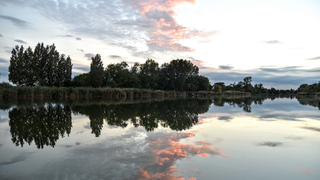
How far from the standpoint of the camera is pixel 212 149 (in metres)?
4.48

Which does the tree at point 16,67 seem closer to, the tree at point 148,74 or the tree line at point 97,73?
the tree line at point 97,73

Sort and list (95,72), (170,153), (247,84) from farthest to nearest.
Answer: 1. (247,84)
2. (95,72)
3. (170,153)

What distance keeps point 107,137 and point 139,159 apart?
2098mm

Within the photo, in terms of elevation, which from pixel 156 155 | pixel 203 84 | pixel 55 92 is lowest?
pixel 156 155

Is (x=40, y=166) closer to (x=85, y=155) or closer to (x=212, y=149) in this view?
(x=85, y=155)

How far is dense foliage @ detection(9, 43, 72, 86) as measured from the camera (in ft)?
117

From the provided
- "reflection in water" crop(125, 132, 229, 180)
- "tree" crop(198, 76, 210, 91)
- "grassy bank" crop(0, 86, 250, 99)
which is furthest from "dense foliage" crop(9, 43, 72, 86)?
"tree" crop(198, 76, 210, 91)

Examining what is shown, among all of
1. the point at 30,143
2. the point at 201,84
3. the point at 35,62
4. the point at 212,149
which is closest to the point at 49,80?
the point at 35,62

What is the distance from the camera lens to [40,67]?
40.1 m

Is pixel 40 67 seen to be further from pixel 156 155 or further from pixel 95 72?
pixel 156 155

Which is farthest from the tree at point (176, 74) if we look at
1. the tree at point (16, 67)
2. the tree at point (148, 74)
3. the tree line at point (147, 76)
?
the tree at point (16, 67)

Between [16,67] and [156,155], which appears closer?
[156,155]

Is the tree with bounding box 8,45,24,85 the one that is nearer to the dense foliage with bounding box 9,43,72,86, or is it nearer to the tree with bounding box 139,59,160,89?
the dense foliage with bounding box 9,43,72,86

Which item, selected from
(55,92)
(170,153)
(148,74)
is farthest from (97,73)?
(170,153)
